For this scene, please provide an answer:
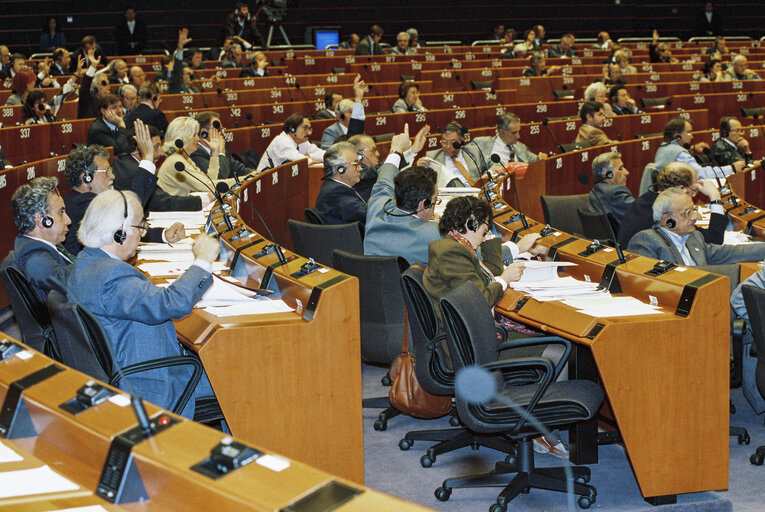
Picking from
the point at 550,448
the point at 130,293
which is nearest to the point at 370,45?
the point at 550,448

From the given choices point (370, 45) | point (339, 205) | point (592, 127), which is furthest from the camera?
point (370, 45)

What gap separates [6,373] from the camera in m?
2.07

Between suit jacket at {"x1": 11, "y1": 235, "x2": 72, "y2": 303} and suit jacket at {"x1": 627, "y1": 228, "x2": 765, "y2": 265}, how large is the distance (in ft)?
7.36

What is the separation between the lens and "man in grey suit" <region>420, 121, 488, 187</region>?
5.73 metres

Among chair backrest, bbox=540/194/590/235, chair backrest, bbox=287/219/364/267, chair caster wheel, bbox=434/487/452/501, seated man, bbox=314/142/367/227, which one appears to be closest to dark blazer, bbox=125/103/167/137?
seated man, bbox=314/142/367/227

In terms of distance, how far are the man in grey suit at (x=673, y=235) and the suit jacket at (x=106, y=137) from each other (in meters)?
3.34

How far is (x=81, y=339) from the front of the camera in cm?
250

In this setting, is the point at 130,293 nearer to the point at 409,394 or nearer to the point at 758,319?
the point at 409,394

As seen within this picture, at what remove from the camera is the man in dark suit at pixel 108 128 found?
5.73 metres

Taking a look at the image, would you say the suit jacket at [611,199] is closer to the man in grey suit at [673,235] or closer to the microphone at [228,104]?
the man in grey suit at [673,235]

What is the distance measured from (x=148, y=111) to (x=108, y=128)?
44 cm

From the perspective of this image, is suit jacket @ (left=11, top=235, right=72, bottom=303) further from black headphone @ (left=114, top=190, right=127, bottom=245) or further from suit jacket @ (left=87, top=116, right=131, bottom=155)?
suit jacket @ (left=87, top=116, right=131, bottom=155)

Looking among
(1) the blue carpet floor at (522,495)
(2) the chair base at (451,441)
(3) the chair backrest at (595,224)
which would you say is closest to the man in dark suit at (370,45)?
(3) the chair backrest at (595,224)

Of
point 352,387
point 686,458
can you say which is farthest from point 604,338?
point 352,387
